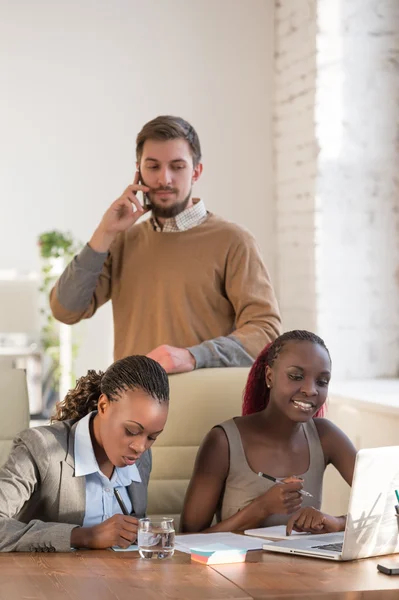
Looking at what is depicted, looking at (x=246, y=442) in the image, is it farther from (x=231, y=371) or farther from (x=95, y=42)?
(x=95, y=42)

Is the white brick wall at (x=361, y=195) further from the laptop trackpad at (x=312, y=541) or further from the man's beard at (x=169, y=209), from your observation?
the laptop trackpad at (x=312, y=541)

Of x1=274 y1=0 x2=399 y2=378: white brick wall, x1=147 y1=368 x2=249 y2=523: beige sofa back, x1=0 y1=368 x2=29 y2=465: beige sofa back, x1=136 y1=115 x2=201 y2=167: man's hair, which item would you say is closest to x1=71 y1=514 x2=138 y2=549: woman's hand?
x1=0 y1=368 x2=29 y2=465: beige sofa back

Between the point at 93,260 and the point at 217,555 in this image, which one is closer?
the point at 217,555

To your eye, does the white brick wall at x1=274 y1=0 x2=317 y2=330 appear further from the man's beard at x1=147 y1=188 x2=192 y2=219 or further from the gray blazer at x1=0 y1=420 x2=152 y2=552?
the gray blazer at x1=0 y1=420 x2=152 y2=552

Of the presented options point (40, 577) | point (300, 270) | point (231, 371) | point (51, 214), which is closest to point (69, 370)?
point (51, 214)

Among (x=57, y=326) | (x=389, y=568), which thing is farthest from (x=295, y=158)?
(x=389, y=568)

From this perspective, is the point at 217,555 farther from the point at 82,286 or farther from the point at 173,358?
the point at 82,286

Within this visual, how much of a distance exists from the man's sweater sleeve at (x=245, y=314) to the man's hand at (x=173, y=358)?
23 mm

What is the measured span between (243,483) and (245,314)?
27.1 inches

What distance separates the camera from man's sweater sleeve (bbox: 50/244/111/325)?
2.90m

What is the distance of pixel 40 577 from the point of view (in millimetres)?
1739

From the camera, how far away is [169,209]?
116 inches

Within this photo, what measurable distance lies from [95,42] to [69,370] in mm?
1579

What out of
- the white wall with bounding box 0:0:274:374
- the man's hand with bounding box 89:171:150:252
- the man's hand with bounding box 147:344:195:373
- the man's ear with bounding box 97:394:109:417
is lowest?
the man's ear with bounding box 97:394:109:417
